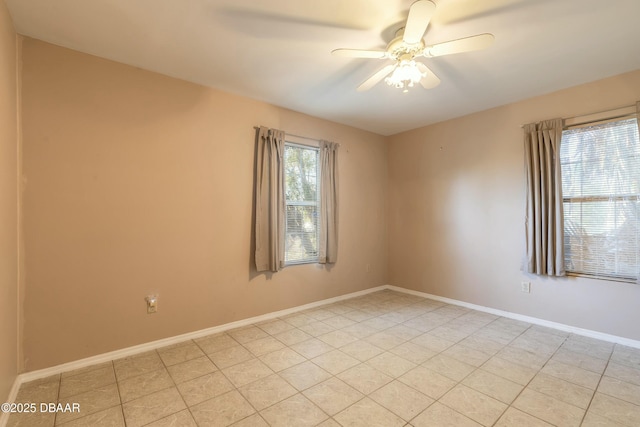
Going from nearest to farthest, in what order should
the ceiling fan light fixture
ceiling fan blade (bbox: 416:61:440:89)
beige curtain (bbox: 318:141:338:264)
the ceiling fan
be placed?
the ceiling fan < the ceiling fan light fixture < ceiling fan blade (bbox: 416:61:440:89) < beige curtain (bbox: 318:141:338:264)

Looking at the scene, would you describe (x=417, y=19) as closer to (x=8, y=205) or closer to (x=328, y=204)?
(x=328, y=204)

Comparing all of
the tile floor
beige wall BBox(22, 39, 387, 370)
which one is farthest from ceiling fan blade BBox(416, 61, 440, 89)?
the tile floor

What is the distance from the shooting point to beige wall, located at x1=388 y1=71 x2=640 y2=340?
2.87 m

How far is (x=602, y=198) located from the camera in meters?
2.85

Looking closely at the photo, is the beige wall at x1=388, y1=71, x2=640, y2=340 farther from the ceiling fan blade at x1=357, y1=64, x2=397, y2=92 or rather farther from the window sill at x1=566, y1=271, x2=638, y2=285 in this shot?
the ceiling fan blade at x1=357, y1=64, x2=397, y2=92

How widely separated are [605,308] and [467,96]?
8.48 ft

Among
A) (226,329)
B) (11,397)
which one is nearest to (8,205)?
→ (11,397)

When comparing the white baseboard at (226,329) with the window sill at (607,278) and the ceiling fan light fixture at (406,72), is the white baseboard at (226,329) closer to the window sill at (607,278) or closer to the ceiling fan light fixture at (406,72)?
the window sill at (607,278)

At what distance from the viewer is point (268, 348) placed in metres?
2.68

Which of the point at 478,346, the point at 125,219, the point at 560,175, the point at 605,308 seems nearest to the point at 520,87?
the point at 560,175

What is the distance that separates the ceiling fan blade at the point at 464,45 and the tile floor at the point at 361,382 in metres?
2.31

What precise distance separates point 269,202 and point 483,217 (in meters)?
2.76

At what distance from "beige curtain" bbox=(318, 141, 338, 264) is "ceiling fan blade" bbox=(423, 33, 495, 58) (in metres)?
2.14

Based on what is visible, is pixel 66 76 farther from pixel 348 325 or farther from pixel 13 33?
pixel 348 325
